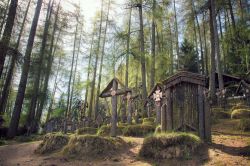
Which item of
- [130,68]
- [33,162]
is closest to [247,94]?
[130,68]

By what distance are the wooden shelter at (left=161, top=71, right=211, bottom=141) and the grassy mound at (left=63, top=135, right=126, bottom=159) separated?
2.21m

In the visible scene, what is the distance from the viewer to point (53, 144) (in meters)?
9.22

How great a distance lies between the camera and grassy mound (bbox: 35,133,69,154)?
911 cm

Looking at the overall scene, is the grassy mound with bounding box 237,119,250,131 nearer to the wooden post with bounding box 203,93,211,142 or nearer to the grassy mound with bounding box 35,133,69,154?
the wooden post with bounding box 203,93,211,142

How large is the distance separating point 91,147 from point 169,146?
2.56 m

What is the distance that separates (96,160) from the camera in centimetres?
765

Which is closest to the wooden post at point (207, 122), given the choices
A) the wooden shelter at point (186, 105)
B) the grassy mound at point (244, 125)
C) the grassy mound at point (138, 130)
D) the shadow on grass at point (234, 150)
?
the wooden shelter at point (186, 105)

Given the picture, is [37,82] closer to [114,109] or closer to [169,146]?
[114,109]

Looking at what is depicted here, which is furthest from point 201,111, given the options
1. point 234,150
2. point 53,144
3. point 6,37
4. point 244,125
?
point 6,37

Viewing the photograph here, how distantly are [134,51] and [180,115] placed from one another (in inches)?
355

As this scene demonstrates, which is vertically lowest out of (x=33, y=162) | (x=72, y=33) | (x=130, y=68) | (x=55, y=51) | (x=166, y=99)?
(x=33, y=162)

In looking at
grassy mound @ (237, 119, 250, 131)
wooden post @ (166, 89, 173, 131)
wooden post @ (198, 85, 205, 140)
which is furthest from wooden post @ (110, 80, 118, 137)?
grassy mound @ (237, 119, 250, 131)

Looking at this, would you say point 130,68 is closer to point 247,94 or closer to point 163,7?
point 163,7

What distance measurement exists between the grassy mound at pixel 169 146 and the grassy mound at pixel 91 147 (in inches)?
45.1
